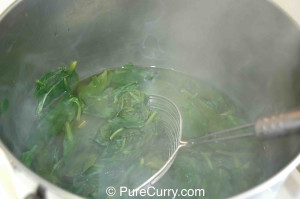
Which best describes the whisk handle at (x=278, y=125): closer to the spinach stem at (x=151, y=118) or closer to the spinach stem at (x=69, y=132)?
the spinach stem at (x=151, y=118)

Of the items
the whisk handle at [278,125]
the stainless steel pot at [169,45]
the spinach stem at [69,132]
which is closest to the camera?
the whisk handle at [278,125]

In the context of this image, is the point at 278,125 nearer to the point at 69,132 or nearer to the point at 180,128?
the point at 180,128

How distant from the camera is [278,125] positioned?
0.62 metres

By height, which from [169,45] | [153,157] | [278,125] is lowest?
[153,157]

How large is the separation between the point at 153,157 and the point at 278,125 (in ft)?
1.20

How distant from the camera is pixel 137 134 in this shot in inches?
37.0

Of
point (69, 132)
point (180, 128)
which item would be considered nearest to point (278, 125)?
point (180, 128)

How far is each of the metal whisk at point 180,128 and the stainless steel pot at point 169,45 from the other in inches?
2.5

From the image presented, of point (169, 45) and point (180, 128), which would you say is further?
point (169, 45)

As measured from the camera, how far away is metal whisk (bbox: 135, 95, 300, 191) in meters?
0.62

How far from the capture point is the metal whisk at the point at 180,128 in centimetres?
62

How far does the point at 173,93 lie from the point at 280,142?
376 mm

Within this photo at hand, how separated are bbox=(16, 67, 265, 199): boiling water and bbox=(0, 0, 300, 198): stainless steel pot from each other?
2.3 inches

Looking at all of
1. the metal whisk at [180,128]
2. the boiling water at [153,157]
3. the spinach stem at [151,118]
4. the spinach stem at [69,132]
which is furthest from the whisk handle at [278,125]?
the spinach stem at [69,132]
